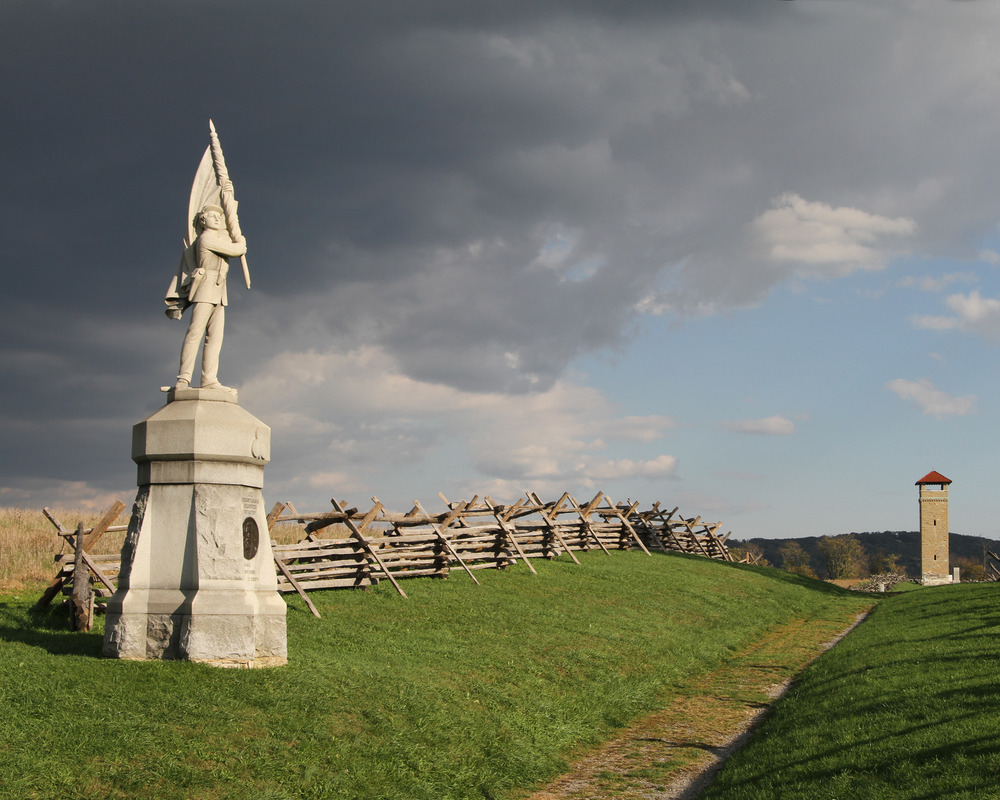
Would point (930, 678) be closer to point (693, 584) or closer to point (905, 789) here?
point (905, 789)

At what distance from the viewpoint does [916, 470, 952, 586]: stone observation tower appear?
50.8 metres

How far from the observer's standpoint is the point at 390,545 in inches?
720

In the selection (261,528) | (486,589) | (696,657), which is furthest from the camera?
(486,589)

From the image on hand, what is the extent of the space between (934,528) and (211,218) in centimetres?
5291

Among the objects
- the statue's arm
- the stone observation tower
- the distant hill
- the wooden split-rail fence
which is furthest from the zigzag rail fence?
the distant hill

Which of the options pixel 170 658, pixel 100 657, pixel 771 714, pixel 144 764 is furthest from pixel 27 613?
pixel 771 714

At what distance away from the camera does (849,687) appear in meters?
10.9

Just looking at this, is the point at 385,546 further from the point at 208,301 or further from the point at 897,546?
the point at 897,546

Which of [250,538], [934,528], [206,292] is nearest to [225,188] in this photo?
[206,292]

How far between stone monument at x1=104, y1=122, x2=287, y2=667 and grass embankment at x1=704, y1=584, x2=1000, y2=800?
530cm

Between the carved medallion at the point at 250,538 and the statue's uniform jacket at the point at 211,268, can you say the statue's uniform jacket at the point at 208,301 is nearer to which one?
the statue's uniform jacket at the point at 211,268

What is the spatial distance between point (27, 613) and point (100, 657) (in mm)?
3712

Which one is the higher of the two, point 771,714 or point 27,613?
point 27,613

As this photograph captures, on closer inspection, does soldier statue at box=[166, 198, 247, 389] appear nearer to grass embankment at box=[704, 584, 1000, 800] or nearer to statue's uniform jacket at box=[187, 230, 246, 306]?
statue's uniform jacket at box=[187, 230, 246, 306]
